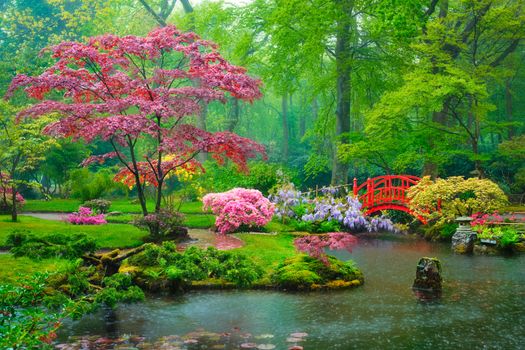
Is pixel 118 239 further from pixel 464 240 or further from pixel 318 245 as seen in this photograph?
pixel 464 240

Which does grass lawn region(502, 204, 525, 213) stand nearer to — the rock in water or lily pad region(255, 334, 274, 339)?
the rock in water

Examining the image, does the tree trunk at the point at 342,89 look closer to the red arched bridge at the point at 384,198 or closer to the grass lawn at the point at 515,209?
the red arched bridge at the point at 384,198

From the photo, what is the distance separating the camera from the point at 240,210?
62.6ft

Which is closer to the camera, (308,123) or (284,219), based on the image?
(284,219)

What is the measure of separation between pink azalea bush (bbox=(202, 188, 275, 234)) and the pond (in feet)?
21.4

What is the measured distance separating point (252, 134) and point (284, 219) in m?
34.5

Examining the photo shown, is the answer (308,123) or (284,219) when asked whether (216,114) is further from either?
(284,219)

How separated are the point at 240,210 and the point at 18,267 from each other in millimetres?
8206

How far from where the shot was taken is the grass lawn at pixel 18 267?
1139 cm

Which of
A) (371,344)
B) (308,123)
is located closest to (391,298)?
(371,344)

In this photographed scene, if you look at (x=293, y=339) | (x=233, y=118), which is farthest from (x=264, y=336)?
(x=233, y=118)

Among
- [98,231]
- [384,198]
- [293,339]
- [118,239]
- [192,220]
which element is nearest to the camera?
[293,339]

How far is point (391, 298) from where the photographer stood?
11297mm

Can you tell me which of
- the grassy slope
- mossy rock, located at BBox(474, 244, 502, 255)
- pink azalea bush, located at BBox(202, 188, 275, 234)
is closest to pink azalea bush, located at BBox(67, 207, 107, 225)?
the grassy slope
